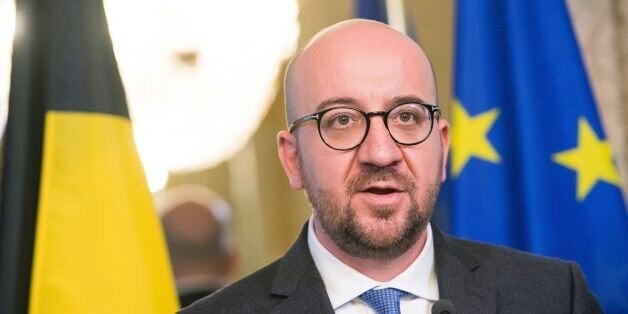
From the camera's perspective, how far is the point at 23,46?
248 cm

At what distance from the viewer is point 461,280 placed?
7.54 feet

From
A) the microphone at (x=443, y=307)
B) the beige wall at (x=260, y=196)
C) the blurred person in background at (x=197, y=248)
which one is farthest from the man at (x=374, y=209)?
the beige wall at (x=260, y=196)

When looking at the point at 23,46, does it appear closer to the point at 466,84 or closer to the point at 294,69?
the point at 294,69

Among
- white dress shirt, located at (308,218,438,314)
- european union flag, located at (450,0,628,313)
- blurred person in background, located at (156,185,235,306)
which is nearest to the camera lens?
white dress shirt, located at (308,218,438,314)

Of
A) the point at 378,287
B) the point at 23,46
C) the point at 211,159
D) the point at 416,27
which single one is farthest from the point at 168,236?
the point at 211,159

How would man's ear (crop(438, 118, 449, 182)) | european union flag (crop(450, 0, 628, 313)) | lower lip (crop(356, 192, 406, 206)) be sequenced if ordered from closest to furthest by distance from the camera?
lower lip (crop(356, 192, 406, 206)), man's ear (crop(438, 118, 449, 182)), european union flag (crop(450, 0, 628, 313))

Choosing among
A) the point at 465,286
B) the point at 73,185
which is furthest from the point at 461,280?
the point at 73,185

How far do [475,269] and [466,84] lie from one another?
82cm

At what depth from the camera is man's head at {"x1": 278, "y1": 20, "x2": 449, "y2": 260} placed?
2.15 metres

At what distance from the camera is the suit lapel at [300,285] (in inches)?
89.0

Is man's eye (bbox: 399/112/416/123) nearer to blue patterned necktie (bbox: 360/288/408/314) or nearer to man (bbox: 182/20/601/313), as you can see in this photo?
man (bbox: 182/20/601/313)

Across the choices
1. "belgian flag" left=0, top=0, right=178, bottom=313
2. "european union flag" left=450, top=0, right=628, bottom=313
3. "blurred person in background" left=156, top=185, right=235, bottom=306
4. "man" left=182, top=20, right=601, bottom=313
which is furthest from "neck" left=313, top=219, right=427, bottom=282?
"blurred person in background" left=156, top=185, right=235, bottom=306

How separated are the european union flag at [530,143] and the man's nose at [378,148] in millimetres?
824

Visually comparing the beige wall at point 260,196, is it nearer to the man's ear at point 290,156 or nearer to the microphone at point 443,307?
the man's ear at point 290,156
